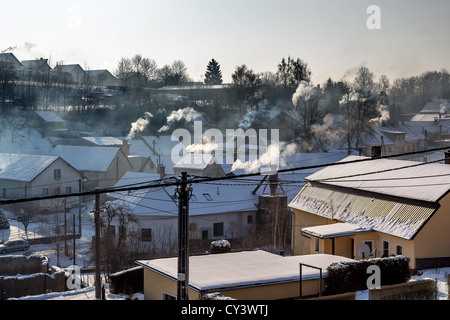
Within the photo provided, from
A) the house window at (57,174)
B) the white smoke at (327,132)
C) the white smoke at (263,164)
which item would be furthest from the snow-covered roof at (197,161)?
the white smoke at (327,132)

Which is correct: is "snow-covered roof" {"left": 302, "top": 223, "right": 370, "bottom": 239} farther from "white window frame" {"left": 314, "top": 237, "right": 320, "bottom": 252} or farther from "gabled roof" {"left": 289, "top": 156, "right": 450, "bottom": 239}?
"white window frame" {"left": 314, "top": 237, "right": 320, "bottom": 252}

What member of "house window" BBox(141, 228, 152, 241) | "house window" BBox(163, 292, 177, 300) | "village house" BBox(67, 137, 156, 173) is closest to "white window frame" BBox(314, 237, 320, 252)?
"house window" BBox(163, 292, 177, 300)

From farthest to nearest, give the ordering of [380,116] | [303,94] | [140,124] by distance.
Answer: [140,124] → [303,94] → [380,116]

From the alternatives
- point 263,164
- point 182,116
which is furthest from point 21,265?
point 182,116

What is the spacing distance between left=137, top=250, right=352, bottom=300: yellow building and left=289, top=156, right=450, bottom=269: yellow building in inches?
135

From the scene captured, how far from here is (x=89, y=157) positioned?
47.8 metres

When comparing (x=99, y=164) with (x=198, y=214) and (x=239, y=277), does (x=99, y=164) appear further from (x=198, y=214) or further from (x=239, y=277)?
(x=239, y=277)

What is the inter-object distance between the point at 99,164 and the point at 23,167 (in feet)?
20.5

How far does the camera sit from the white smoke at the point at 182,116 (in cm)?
6794

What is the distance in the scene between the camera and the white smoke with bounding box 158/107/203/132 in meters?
67.9

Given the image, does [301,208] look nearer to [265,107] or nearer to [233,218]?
[233,218]

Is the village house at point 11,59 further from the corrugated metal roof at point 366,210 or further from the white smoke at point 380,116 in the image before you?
the corrugated metal roof at point 366,210

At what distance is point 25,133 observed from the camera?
63.5 meters
